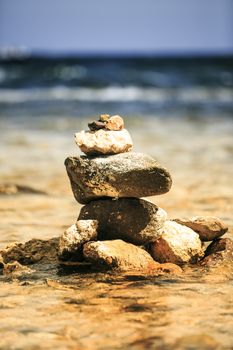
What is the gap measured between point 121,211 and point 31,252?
880 mm

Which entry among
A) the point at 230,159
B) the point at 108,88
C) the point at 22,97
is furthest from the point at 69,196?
the point at 108,88

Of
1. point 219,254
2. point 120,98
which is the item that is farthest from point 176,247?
point 120,98

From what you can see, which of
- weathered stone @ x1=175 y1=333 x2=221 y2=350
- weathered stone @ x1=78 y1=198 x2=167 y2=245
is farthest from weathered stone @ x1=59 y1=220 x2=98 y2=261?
weathered stone @ x1=175 y1=333 x2=221 y2=350

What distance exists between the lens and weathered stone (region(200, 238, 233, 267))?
5551 mm

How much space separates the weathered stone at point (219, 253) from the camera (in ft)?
18.2

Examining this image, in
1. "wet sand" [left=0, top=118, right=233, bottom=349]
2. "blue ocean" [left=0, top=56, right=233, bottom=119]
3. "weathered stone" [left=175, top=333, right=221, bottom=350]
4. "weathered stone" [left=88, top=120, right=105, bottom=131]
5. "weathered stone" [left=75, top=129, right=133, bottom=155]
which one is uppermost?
"blue ocean" [left=0, top=56, right=233, bottom=119]

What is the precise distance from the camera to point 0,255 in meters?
5.72

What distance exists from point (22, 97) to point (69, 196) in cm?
2288

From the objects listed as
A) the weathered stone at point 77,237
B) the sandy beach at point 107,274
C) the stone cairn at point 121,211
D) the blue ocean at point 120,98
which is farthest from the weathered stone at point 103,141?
the blue ocean at point 120,98

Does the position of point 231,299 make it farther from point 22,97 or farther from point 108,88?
point 108,88

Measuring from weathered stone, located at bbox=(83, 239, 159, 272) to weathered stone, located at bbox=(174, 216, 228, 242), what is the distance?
0.61m

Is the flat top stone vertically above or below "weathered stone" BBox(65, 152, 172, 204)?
above

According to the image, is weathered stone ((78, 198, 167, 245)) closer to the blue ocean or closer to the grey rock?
the grey rock

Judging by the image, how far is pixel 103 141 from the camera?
5.62 meters
